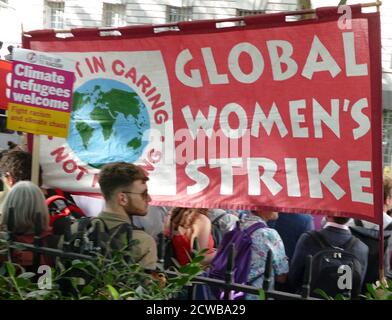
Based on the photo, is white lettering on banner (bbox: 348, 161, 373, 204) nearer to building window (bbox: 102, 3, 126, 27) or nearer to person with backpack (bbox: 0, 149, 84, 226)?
person with backpack (bbox: 0, 149, 84, 226)

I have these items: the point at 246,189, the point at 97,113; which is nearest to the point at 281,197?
the point at 246,189

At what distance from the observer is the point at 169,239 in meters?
5.54

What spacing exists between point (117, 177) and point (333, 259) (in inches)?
51.9

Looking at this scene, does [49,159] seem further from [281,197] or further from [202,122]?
[281,197]

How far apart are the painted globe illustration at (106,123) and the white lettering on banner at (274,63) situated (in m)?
0.46

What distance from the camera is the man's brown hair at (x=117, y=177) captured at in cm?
490

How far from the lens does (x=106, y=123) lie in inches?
218

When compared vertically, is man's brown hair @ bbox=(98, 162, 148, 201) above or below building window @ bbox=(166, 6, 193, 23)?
below

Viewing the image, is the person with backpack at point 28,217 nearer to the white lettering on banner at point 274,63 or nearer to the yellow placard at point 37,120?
the yellow placard at point 37,120

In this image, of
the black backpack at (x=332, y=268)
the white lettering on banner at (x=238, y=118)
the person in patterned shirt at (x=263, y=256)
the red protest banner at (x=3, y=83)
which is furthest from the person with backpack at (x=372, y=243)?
the red protest banner at (x=3, y=83)

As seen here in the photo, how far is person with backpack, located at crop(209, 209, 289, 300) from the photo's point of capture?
4.99 m

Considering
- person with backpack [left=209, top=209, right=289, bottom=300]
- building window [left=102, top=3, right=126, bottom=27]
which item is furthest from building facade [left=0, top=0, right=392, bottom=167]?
person with backpack [left=209, top=209, right=289, bottom=300]
